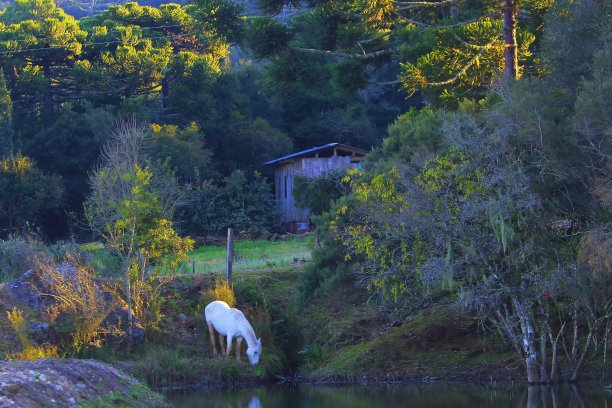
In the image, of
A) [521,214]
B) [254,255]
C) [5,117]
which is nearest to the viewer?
[521,214]

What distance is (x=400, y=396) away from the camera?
2047 centimetres

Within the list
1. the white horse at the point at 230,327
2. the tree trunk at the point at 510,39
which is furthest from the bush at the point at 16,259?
the tree trunk at the point at 510,39


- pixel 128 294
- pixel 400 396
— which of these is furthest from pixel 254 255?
pixel 400 396

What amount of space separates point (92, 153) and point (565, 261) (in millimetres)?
28575

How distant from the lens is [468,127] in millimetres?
20172

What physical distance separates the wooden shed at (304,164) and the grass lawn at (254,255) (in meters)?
4.65

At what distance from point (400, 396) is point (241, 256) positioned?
44.3 ft

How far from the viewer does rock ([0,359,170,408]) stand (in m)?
14.4

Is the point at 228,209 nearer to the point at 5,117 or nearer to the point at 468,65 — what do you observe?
the point at 5,117

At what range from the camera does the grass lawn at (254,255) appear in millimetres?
30078

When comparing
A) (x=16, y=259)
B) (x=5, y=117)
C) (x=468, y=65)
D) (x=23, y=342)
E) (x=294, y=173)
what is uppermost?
(x=5, y=117)

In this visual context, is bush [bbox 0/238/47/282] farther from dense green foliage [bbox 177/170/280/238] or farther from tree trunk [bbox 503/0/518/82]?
tree trunk [bbox 503/0/518/82]

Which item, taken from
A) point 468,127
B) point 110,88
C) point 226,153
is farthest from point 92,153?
point 468,127

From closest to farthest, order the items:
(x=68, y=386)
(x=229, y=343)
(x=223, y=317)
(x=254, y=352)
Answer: (x=68, y=386) < (x=254, y=352) < (x=229, y=343) < (x=223, y=317)
